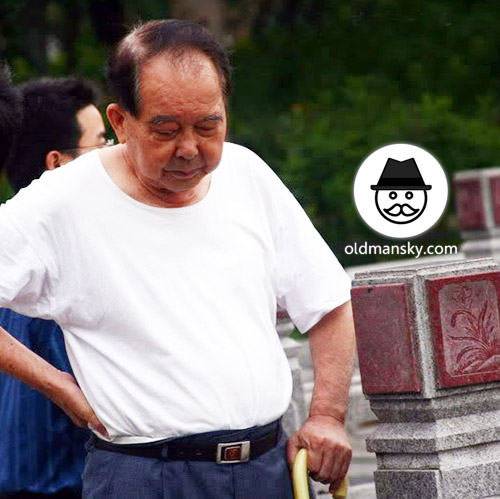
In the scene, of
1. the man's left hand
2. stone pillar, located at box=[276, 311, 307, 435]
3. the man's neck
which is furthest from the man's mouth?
stone pillar, located at box=[276, 311, 307, 435]

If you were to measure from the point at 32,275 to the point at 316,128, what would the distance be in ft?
38.9

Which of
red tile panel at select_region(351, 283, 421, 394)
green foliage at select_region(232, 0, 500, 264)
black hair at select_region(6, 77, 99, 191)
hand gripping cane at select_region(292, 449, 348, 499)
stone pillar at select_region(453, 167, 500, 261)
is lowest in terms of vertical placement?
hand gripping cane at select_region(292, 449, 348, 499)

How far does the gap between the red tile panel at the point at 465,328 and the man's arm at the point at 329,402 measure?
98 centimetres

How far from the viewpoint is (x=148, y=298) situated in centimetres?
336

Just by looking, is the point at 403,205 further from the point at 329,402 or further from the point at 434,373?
the point at 329,402

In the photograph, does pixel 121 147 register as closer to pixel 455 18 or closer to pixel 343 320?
pixel 343 320

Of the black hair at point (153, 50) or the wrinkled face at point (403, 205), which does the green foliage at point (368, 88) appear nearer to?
the wrinkled face at point (403, 205)

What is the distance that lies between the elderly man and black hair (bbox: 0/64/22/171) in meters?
0.12

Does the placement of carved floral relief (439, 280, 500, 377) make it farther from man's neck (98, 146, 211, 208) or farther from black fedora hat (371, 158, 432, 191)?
man's neck (98, 146, 211, 208)

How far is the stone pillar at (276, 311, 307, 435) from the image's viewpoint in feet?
19.9

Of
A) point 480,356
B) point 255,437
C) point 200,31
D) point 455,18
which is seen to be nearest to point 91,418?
point 255,437

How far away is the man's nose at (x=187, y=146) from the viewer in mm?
3261

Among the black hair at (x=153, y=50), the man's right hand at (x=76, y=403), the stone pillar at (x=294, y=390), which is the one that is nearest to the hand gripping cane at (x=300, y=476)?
the man's right hand at (x=76, y=403)

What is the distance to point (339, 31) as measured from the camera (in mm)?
18562
